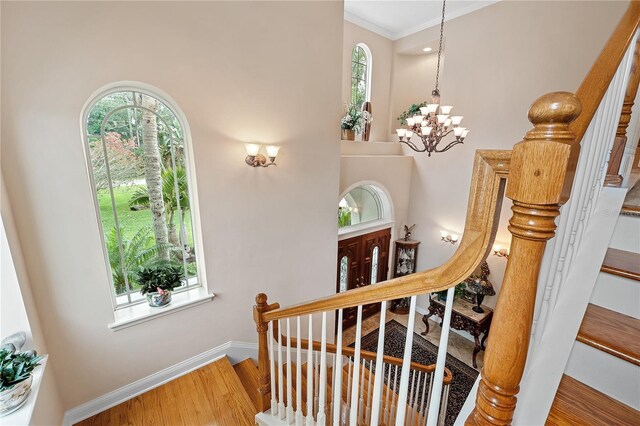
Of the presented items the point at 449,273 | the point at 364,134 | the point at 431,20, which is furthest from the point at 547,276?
the point at 431,20

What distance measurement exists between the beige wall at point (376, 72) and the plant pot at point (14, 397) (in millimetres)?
5318

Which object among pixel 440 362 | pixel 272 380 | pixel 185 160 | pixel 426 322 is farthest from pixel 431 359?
pixel 185 160

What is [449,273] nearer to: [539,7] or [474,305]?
[474,305]

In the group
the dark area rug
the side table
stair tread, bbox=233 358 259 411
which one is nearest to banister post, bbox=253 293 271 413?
stair tread, bbox=233 358 259 411

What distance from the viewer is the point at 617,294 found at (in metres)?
1.10

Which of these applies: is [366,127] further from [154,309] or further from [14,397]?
[14,397]

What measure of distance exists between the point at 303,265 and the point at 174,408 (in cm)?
177

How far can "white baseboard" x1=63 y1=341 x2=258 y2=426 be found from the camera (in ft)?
7.34

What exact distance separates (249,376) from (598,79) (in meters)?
3.29

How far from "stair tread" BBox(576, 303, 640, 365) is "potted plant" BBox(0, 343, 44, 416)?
2.72 metres

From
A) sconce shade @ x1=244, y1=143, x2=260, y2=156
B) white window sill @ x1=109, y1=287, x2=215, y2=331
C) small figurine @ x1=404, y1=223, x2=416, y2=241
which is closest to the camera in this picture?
white window sill @ x1=109, y1=287, x2=215, y2=331

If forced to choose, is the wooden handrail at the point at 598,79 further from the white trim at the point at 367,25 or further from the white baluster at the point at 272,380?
the white trim at the point at 367,25

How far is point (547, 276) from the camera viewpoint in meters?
0.84

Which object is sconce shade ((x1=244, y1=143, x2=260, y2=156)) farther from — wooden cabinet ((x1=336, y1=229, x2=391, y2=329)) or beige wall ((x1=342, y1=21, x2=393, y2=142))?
beige wall ((x1=342, y1=21, x2=393, y2=142))
